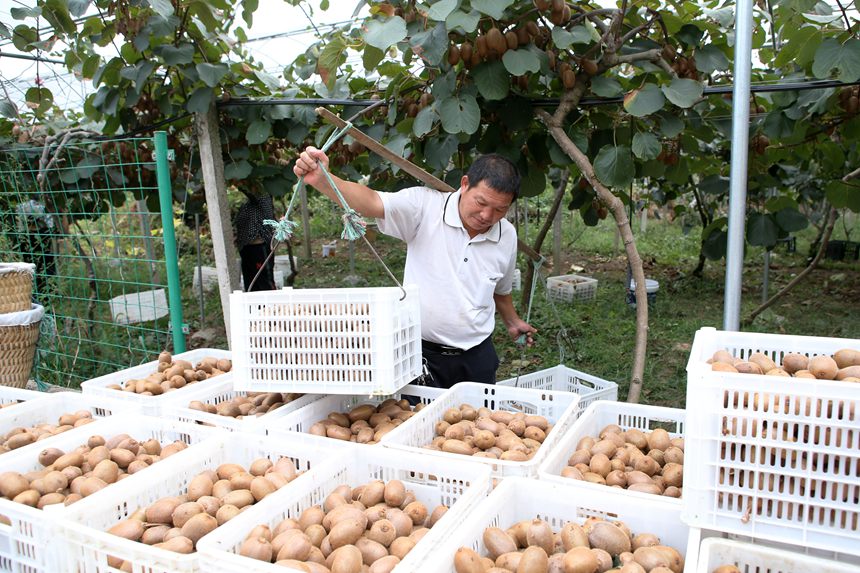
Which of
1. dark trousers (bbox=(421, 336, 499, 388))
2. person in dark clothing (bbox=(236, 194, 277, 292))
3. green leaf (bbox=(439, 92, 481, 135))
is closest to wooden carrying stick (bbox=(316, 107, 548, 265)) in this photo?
green leaf (bbox=(439, 92, 481, 135))

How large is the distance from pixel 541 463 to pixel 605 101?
1.82 meters

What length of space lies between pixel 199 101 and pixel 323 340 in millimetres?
2253

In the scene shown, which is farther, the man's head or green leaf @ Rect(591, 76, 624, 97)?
green leaf @ Rect(591, 76, 624, 97)

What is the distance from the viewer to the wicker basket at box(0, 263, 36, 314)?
3451 mm

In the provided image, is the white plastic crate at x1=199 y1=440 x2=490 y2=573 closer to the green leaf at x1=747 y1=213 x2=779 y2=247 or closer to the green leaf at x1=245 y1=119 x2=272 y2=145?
the green leaf at x1=245 y1=119 x2=272 y2=145

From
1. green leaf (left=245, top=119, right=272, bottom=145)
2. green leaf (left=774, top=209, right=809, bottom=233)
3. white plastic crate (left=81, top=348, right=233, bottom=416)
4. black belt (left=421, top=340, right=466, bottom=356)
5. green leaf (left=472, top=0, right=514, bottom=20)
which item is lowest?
white plastic crate (left=81, top=348, right=233, bottom=416)

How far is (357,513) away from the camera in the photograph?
151 cm

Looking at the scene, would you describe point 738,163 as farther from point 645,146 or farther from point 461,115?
point 461,115

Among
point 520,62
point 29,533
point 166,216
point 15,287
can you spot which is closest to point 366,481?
point 29,533

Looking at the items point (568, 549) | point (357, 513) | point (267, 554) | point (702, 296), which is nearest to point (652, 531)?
point (568, 549)

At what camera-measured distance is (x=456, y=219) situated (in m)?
2.55

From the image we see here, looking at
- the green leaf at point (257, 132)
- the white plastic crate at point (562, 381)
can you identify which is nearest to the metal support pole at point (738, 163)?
the white plastic crate at point (562, 381)

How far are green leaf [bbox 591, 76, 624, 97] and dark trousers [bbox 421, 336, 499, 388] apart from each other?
1.20 metres

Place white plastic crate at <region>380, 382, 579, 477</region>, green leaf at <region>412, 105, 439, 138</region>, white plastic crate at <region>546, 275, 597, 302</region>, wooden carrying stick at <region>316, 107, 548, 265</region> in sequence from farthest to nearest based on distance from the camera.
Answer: white plastic crate at <region>546, 275, 597, 302</region> → green leaf at <region>412, 105, 439, 138</region> → wooden carrying stick at <region>316, 107, 548, 265</region> → white plastic crate at <region>380, 382, 579, 477</region>
